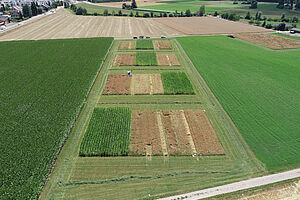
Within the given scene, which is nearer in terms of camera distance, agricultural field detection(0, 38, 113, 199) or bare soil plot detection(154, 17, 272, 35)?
agricultural field detection(0, 38, 113, 199)

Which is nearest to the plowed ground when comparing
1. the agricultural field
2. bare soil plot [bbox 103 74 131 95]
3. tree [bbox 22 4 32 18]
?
bare soil plot [bbox 103 74 131 95]

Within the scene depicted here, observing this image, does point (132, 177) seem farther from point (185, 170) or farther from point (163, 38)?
point (163, 38)

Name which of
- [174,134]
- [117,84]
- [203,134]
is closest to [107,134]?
[174,134]

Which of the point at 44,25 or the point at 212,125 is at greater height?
the point at 44,25

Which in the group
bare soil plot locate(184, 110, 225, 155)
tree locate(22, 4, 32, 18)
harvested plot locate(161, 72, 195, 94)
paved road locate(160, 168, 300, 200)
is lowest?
paved road locate(160, 168, 300, 200)

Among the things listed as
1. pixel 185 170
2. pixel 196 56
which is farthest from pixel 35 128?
pixel 196 56

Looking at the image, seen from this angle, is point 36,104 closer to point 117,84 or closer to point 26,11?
point 117,84

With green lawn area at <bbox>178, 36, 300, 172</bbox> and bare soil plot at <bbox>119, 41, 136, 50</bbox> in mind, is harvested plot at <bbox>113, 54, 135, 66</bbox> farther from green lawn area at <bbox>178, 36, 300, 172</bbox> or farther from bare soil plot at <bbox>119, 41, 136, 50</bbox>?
green lawn area at <bbox>178, 36, 300, 172</bbox>
